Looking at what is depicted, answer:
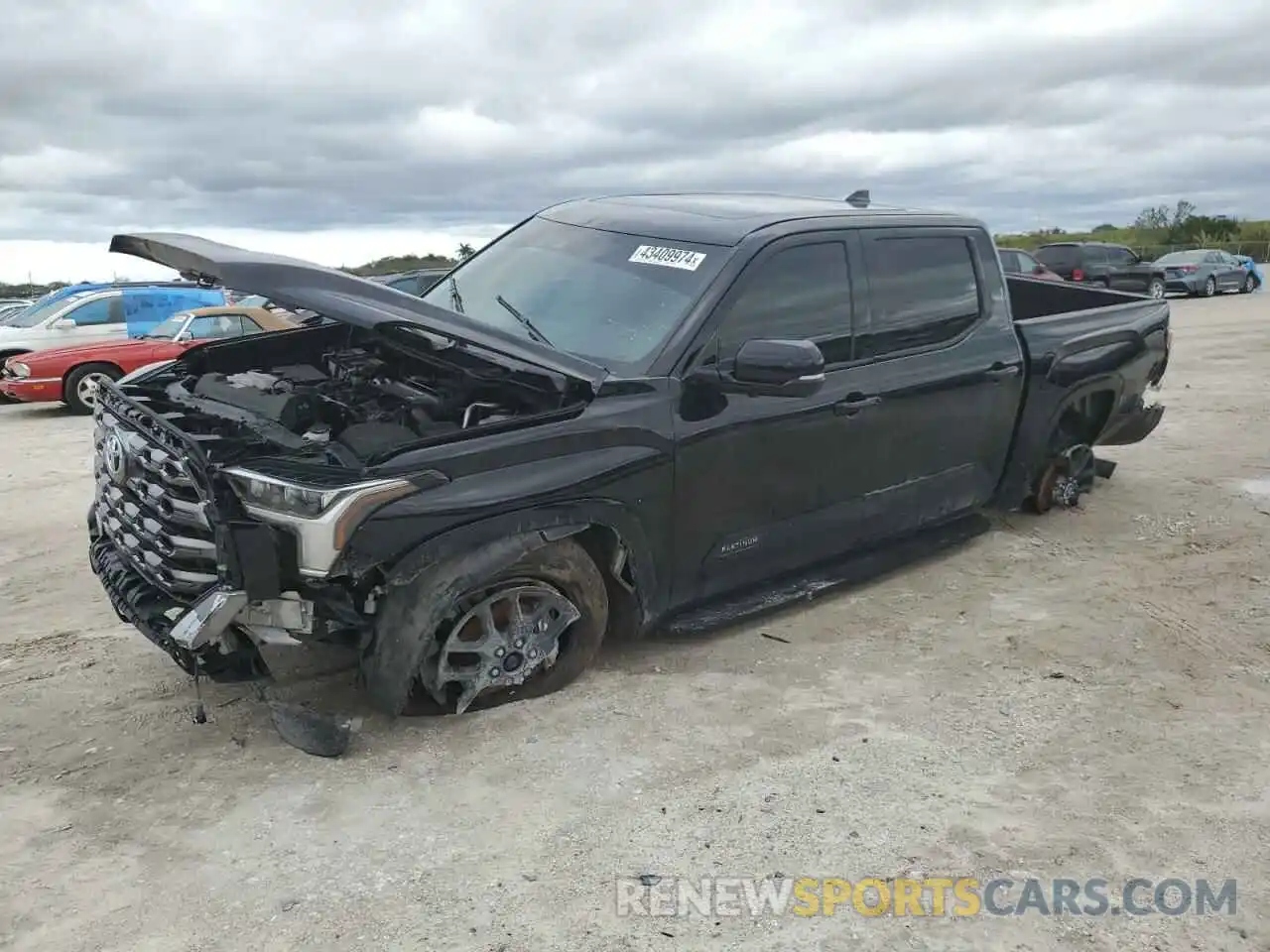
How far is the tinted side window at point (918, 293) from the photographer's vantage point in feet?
16.1

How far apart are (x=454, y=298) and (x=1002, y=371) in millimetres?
2879

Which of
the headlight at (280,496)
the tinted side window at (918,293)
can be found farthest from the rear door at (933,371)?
the headlight at (280,496)

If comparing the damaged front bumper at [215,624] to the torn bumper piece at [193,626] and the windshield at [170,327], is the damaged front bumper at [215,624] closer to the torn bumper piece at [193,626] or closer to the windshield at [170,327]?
the torn bumper piece at [193,626]

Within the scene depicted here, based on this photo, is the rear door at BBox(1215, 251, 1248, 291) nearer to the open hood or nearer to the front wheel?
the open hood

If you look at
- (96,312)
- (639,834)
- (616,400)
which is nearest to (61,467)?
(96,312)

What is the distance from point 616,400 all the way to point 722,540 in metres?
0.83

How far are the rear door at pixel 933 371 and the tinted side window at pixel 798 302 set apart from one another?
136 mm

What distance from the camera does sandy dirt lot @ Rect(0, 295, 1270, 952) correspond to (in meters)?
2.82

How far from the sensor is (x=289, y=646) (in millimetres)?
3527

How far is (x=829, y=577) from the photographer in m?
4.87

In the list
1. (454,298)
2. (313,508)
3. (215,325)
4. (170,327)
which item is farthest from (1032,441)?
(170,327)

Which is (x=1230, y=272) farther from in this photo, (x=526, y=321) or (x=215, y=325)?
(x=526, y=321)

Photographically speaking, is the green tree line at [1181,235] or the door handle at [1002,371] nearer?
the door handle at [1002,371]

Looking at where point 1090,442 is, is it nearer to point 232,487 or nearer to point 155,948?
point 232,487
